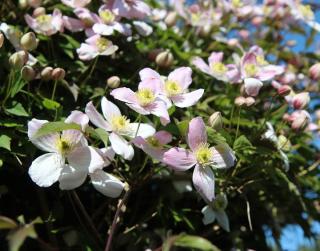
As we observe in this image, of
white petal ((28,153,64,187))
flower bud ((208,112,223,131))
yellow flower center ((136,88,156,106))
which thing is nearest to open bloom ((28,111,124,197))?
white petal ((28,153,64,187))

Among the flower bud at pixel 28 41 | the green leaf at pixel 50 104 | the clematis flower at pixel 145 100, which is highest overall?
the clematis flower at pixel 145 100

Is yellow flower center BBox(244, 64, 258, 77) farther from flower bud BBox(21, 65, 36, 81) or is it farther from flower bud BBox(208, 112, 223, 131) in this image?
flower bud BBox(21, 65, 36, 81)

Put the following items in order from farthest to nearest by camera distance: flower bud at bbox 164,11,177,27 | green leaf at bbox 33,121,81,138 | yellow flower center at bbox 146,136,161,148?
flower bud at bbox 164,11,177,27
yellow flower center at bbox 146,136,161,148
green leaf at bbox 33,121,81,138

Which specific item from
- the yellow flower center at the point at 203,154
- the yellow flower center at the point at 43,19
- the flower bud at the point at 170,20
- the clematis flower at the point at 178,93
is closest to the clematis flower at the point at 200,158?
the yellow flower center at the point at 203,154

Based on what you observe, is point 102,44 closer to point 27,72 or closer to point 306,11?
point 27,72

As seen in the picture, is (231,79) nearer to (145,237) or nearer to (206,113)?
(206,113)

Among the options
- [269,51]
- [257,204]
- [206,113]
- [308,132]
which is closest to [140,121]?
[206,113]

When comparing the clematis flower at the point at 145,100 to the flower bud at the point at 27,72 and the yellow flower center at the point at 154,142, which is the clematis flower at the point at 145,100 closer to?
the yellow flower center at the point at 154,142

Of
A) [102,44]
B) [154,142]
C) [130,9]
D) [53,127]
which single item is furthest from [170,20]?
[53,127]
